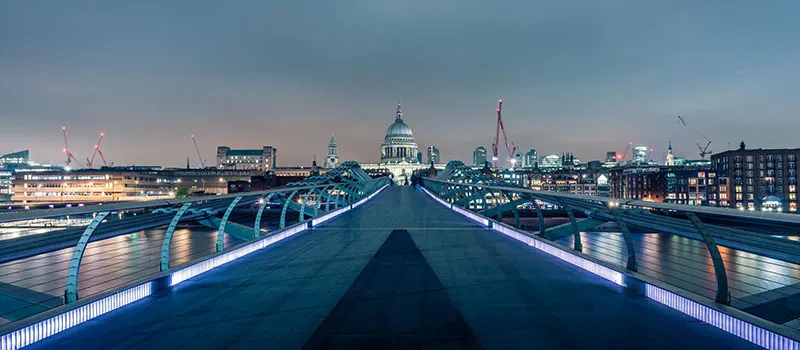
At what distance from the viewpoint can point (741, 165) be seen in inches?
5123

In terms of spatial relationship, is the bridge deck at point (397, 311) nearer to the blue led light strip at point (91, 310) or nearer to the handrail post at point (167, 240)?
the blue led light strip at point (91, 310)

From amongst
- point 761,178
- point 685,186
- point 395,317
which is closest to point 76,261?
point 395,317

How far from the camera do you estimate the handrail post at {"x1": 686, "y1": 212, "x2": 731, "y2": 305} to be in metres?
4.72

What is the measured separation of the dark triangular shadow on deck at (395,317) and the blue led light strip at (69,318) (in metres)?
2.69

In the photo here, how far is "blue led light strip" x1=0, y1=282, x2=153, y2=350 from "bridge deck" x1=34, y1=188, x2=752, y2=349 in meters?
0.15

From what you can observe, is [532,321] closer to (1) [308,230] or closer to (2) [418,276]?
(2) [418,276]

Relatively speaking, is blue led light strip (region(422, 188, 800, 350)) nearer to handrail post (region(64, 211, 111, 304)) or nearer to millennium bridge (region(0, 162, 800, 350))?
millennium bridge (region(0, 162, 800, 350))

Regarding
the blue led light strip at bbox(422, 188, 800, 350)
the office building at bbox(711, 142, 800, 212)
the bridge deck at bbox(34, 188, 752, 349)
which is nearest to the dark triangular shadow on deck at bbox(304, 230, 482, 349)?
the bridge deck at bbox(34, 188, 752, 349)

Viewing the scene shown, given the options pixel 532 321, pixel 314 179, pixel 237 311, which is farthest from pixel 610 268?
pixel 314 179

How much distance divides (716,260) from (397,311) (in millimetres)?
3544

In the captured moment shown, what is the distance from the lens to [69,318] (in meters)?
4.84

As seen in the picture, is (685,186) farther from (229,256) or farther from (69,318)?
(69,318)

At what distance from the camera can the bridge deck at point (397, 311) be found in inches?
174

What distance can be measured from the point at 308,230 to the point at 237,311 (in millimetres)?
8233
